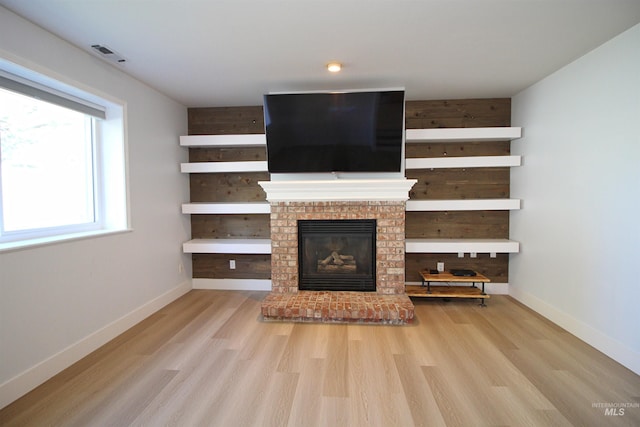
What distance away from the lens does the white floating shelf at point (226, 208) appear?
3664 millimetres

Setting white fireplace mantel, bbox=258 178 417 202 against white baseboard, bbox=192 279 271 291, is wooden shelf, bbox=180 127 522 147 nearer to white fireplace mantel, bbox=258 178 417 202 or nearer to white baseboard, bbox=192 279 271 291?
white fireplace mantel, bbox=258 178 417 202

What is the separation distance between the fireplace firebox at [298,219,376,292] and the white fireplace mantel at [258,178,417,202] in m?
0.29

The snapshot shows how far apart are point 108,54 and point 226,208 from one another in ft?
6.06

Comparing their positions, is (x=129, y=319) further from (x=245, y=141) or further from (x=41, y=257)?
(x=245, y=141)

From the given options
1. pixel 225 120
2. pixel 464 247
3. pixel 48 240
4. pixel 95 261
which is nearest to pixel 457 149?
pixel 464 247

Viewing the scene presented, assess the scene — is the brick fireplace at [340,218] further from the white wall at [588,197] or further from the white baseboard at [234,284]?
the white wall at [588,197]

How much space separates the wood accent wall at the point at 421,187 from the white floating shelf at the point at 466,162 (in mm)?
305

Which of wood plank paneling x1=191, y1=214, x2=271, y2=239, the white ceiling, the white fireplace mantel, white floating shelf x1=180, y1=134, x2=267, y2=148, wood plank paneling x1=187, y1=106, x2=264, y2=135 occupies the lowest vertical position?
wood plank paneling x1=191, y1=214, x2=271, y2=239

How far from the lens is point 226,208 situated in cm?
373

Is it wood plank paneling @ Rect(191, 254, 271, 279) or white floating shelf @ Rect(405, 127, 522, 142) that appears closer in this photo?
white floating shelf @ Rect(405, 127, 522, 142)

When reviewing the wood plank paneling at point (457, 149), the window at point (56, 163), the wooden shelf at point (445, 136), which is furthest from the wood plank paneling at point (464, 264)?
the window at point (56, 163)

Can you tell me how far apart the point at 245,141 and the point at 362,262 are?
1970mm

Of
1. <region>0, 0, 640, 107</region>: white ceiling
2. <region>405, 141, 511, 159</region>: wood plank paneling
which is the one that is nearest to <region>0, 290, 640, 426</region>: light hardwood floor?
<region>405, 141, 511, 159</region>: wood plank paneling

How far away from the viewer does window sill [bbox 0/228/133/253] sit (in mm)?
1920
